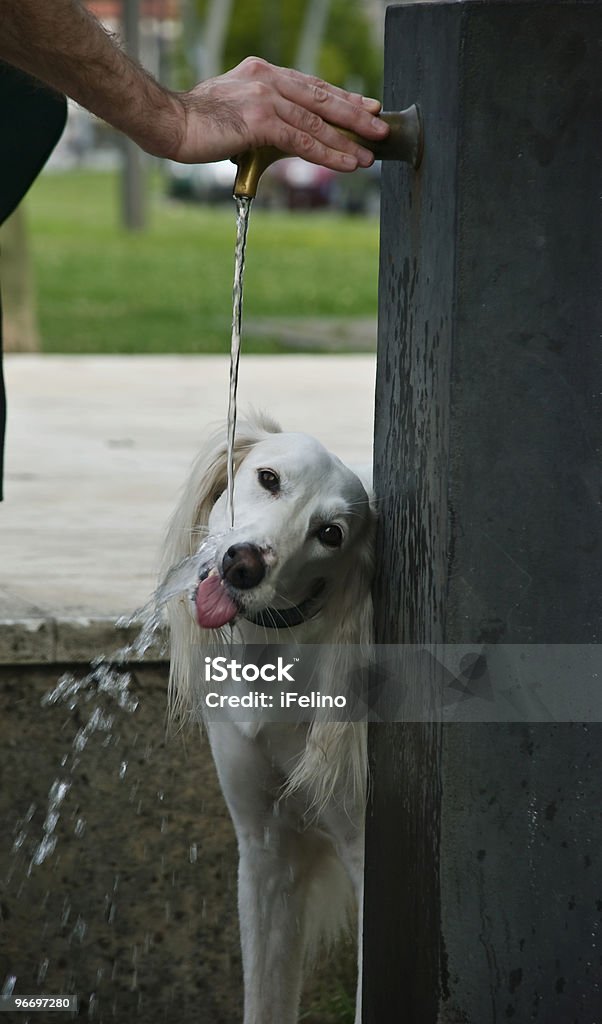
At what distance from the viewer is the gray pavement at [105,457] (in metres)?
3.51

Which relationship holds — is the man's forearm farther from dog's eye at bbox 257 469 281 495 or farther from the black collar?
the black collar

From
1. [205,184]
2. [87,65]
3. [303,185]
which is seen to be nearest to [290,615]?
[87,65]

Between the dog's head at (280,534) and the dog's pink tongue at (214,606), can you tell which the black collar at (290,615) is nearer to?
the dog's head at (280,534)

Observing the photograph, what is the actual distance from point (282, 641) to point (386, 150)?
0.89 meters

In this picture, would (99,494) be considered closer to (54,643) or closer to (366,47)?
(54,643)

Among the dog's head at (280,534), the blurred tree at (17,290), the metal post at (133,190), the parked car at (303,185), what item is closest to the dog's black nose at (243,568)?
the dog's head at (280,534)

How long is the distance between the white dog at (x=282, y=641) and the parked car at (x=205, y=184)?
128 ft

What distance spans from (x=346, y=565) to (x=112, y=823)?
1074mm

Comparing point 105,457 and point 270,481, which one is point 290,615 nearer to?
point 270,481

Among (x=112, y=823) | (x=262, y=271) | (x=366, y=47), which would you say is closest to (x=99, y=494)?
(x=112, y=823)

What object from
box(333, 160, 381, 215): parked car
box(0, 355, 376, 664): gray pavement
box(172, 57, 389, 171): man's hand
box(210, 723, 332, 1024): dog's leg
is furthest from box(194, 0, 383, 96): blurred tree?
box(172, 57, 389, 171): man's hand

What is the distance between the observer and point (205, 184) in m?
43.8

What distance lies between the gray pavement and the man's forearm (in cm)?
71

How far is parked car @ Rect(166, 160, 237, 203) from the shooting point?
140 ft
